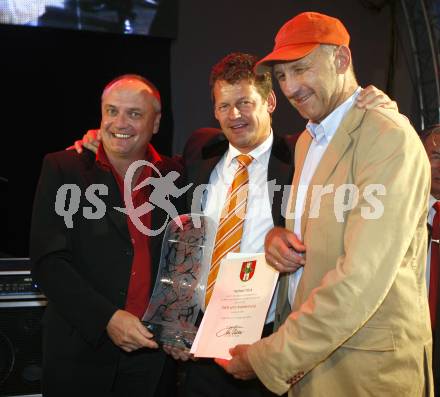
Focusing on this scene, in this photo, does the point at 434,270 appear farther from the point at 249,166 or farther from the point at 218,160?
the point at 218,160

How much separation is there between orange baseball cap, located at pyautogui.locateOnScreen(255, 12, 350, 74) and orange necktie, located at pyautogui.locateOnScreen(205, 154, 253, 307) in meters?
0.67

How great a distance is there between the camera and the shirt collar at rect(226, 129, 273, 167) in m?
2.48

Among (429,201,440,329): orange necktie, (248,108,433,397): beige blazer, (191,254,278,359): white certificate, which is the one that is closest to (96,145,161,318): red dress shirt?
(191,254,278,359): white certificate

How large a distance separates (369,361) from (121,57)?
4755mm

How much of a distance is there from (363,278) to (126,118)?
51.9 inches

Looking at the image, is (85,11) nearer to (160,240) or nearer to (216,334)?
(160,240)

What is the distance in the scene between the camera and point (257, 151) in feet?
8.16

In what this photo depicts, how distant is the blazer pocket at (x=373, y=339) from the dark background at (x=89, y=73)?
14.7 feet

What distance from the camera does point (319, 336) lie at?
1.58m

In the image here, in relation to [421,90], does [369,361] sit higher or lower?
lower

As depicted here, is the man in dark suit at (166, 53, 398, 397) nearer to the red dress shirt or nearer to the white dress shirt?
the white dress shirt

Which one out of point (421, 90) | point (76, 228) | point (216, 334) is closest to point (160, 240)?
point (76, 228)
